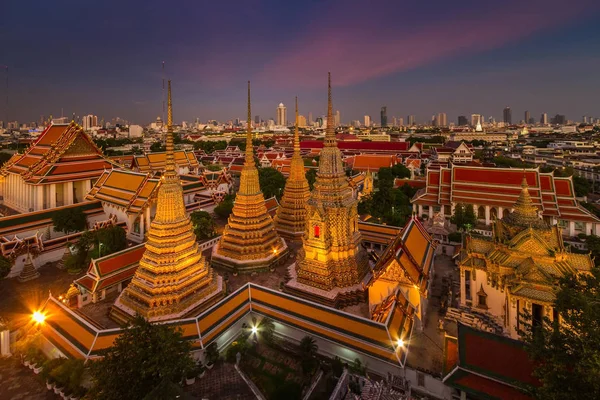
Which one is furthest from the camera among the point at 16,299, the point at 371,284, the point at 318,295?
the point at 16,299

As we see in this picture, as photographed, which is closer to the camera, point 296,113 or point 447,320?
point 447,320

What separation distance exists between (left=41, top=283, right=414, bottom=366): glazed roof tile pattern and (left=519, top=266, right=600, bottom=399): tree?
375 cm

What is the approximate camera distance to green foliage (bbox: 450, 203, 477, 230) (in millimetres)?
20703

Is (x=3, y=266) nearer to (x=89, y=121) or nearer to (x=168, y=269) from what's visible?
(x=168, y=269)

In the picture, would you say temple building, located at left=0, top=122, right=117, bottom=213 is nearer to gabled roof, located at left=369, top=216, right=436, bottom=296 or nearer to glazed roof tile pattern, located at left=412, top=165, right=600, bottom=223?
gabled roof, located at left=369, top=216, right=436, bottom=296

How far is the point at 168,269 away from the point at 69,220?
12.1 meters

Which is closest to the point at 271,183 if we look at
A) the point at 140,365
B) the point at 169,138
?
the point at 169,138

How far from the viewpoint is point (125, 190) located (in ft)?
66.7

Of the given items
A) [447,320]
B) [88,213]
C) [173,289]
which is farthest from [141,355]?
[88,213]

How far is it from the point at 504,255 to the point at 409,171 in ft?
97.1

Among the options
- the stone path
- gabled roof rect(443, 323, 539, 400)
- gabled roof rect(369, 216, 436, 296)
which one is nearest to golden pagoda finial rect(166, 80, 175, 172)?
the stone path

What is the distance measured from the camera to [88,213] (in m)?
20.9

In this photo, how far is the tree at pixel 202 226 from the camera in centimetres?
1866

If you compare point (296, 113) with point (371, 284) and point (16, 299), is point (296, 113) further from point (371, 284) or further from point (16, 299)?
point (16, 299)
